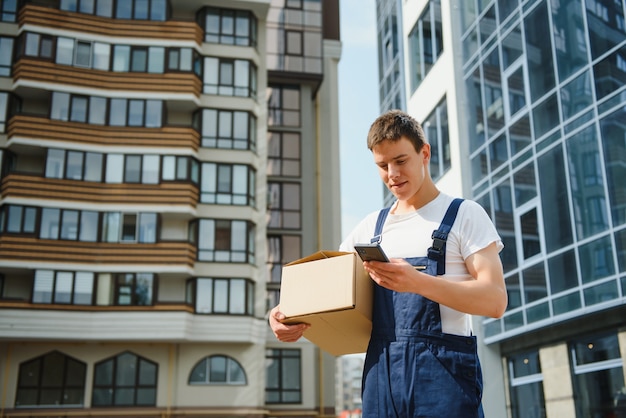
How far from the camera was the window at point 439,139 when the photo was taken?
52.0 ft

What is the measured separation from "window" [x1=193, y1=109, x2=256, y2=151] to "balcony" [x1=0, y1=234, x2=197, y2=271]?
533 centimetres

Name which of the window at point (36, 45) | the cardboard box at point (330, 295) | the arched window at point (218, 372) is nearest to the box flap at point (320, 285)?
the cardboard box at point (330, 295)

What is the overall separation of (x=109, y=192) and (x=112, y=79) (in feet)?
17.3

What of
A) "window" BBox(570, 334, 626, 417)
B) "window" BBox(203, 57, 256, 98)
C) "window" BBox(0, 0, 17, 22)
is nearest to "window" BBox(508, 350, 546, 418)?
"window" BBox(570, 334, 626, 417)

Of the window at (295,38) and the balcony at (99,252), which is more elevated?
the window at (295,38)

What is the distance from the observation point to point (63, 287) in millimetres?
29734

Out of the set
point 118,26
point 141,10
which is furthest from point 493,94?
point 141,10

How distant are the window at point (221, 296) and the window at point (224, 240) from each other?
1.04 metres

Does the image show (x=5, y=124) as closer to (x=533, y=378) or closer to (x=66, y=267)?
(x=66, y=267)

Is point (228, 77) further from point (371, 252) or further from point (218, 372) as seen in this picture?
point (371, 252)

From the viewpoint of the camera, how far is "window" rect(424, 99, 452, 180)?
15852 millimetres

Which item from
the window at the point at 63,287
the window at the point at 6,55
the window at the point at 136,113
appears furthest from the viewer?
the window at the point at 136,113

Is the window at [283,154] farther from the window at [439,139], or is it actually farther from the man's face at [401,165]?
the man's face at [401,165]

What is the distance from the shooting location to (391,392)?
2.67m
